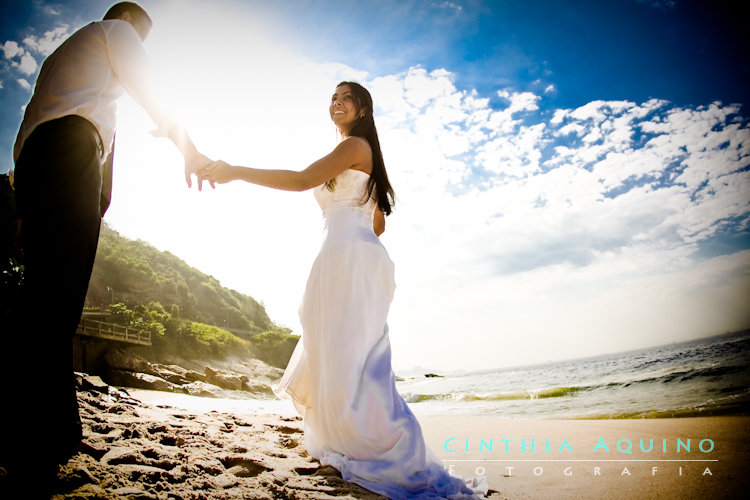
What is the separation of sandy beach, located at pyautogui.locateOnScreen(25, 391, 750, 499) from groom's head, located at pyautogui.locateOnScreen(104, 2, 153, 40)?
2.32 m

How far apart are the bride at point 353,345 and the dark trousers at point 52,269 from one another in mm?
937

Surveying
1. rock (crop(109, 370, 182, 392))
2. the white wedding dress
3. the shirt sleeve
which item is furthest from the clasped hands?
rock (crop(109, 370, 182, 392))

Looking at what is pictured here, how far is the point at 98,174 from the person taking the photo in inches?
61.6

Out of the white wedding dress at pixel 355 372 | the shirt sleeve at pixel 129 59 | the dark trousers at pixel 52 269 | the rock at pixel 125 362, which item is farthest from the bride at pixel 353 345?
the rock at pixel 125 362

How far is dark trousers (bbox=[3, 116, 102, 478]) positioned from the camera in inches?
50.1

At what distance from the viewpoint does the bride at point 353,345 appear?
200 cm

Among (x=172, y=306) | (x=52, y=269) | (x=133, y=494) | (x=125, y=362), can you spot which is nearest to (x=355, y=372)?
(x=133, y=494)

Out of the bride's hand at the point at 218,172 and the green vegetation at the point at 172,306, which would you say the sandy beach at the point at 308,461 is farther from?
the green vegetation at the point at 172,306

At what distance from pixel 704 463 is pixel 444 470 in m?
2.41

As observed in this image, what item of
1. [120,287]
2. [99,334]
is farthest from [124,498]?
Result: [120,287]

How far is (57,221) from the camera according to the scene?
1.39 m

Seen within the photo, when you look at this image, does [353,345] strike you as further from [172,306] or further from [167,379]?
[172,306]

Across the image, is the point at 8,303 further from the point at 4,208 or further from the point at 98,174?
the point at 98,174

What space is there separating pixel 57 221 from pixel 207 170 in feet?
3.83
